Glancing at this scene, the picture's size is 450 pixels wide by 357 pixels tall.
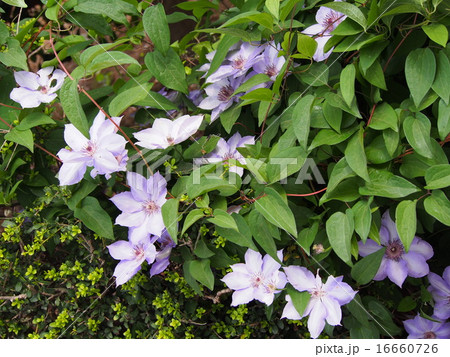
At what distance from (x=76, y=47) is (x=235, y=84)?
1.11 ft

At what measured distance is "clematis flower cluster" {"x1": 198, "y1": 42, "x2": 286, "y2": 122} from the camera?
1.08 m

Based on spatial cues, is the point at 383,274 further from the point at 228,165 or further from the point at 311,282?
the point at 228,165

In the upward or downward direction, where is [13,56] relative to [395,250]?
upward

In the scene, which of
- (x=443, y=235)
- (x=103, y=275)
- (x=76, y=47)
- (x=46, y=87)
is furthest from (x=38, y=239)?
(x=443, y=235)

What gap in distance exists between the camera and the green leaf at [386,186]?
0.86m

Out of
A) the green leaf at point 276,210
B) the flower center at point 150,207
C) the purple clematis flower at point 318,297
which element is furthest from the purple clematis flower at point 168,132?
the purple clematis flower at point 318,297

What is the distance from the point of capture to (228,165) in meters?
1.00

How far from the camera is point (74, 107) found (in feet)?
2.89

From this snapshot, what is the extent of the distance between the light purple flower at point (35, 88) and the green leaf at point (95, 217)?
0.68ft

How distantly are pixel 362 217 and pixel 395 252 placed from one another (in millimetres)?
187

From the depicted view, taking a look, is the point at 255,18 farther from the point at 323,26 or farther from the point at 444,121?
the point at 444,121

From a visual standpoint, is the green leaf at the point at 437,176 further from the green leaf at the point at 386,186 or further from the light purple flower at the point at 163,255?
the light purple flower at the point at 163,255

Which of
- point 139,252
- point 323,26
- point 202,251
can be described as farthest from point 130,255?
point 323,26

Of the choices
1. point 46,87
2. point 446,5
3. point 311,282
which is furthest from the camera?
point 46,87
